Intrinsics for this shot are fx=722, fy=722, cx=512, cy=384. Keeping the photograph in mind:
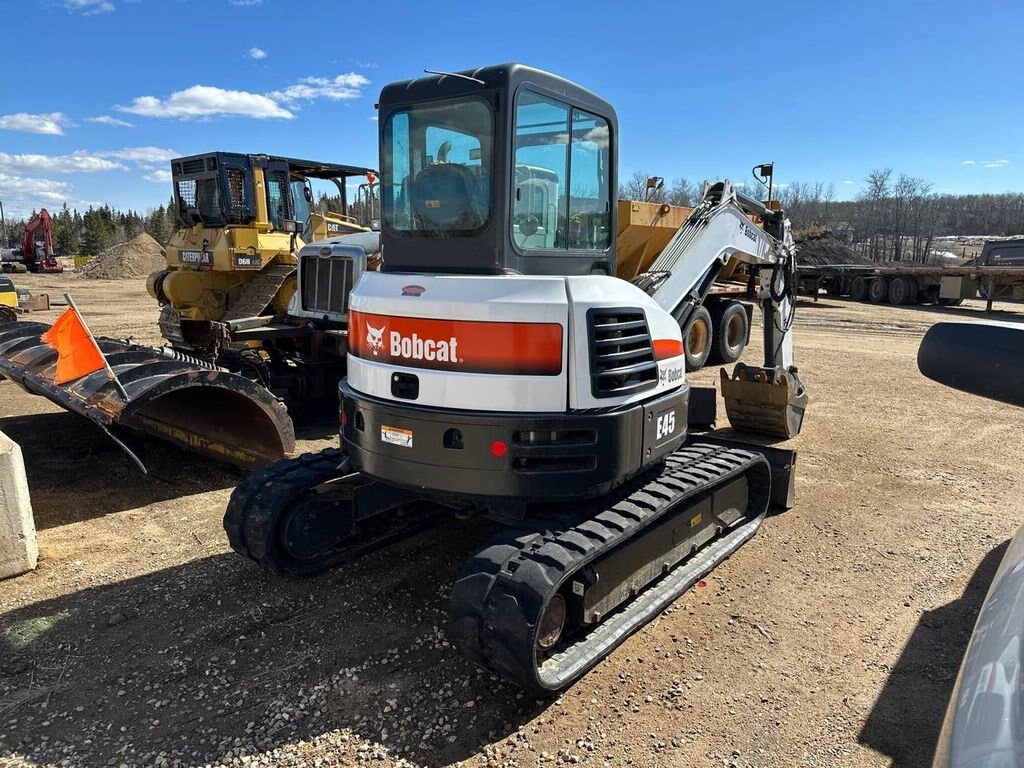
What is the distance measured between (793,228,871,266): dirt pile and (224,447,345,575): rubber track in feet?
117

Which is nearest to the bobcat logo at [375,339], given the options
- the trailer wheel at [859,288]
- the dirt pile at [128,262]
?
the trailer wheel at [859,288]

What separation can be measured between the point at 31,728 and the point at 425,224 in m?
3.00

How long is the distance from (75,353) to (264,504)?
2.58 m

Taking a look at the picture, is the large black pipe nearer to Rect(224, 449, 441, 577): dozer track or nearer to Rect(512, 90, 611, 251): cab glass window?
Rect(512, 90, 611, 251): cab glass window

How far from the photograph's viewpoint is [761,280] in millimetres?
7090

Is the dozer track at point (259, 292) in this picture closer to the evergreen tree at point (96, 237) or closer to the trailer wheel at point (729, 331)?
the trailer wheel at point (729, 331)

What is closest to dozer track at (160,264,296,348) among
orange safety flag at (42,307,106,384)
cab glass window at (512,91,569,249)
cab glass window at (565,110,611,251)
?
orange safety flag at (42,307,106,384)

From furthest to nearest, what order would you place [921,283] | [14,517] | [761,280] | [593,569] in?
[921,283]
[761,280]
[14,517]
[593,569]

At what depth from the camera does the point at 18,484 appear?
4.47 metres

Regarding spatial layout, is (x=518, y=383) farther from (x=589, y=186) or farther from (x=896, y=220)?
(x=896, y=220)

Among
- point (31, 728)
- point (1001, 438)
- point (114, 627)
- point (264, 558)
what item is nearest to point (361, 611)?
point (264, 558)

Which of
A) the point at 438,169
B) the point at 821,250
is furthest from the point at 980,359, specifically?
the point at 821,250

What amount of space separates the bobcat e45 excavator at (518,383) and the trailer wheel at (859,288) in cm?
2609

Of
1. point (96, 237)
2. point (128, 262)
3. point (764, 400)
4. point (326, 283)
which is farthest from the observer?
point (96, 237)
